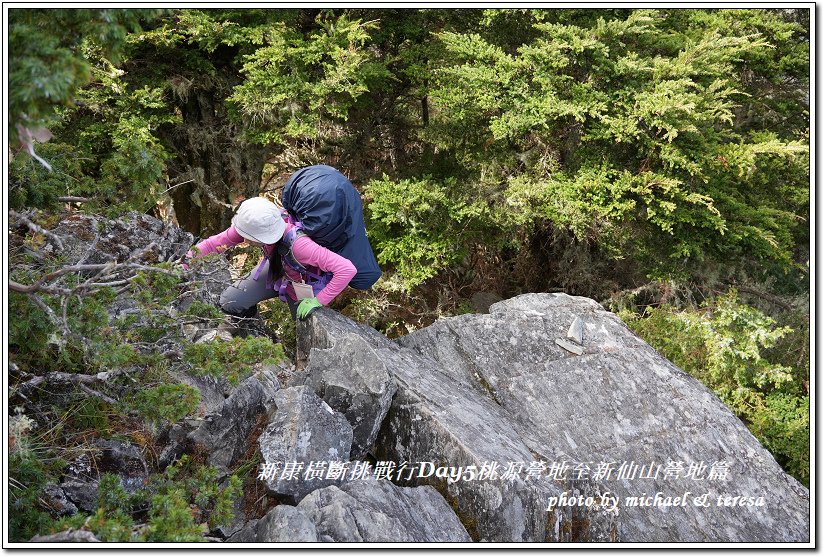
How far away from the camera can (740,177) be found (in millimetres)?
9188

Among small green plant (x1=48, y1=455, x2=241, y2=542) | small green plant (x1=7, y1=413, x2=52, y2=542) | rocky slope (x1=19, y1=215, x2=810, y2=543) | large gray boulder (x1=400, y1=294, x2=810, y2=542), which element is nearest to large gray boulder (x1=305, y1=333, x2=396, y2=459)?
rocky slope (x1=19, y1=215, x2=810, y2=543)

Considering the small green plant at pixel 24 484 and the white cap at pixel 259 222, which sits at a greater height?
the white cap at pixel 259 222

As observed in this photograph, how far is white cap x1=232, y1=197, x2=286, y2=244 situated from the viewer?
17.3 ft

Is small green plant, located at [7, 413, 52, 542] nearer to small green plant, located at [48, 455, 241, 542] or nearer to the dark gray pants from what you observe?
small green plant, located at [48, 455, 241, 542]

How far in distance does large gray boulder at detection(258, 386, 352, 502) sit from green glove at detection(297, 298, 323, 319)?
3.65ft

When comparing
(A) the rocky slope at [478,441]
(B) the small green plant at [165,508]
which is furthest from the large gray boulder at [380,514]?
(B) the small green plant at [165,508]

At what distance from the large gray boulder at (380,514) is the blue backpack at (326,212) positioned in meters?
2.19

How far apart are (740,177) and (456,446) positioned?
6.72 metres

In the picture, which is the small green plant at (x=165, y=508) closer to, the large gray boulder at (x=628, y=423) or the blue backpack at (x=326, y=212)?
the large gray boulder at (x=628, y=423)

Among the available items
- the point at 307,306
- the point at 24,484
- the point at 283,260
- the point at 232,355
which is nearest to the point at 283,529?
the point at 232,355

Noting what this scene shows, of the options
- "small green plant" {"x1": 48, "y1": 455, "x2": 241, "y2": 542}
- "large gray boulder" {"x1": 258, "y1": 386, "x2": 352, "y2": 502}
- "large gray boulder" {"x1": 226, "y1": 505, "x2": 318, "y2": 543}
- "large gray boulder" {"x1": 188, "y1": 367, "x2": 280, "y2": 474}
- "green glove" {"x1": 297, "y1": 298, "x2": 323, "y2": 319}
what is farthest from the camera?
"green glove" {"x1": 297, "y1": 298, "x2": 323, "y2": 319}

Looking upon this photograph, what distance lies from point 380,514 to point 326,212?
8.53 ft

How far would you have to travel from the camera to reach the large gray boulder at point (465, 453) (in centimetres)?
460

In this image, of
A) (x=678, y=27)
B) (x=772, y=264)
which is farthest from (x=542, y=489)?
(x=678, y=27)
